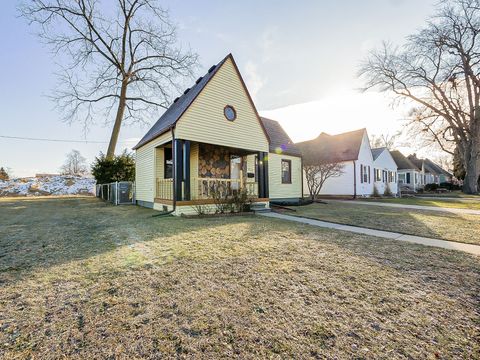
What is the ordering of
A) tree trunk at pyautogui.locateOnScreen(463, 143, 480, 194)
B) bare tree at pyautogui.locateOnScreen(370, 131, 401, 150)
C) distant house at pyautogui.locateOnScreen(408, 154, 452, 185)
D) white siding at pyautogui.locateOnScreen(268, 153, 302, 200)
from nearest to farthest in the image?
1. white siding at pyautogui.locateOnScreen(268, 153, 302, 200)
2. tree trunk at pyautogui.locateOnScreen(463, 143, 480, 194)
3. distant house at pyautogui.locateOnScreen(408, 154, 452, 185)
4. bare tree at pyautogui.locateOnScreen(370, 131, 401, 150)

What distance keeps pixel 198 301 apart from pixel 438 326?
227 cm

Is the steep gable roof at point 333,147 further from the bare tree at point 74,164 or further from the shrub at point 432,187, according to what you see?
the bare tree at point 74,164

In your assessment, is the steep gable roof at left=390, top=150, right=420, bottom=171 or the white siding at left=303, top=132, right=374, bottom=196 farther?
the steep gable roof at left=390, top=150, right=420, bottom=171

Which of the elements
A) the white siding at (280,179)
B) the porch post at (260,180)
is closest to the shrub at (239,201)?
the porch post at (260,180)

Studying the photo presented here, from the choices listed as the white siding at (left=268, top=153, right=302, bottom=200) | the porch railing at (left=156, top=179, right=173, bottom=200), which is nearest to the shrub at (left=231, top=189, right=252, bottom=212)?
the porch railing at (left=156, top=179, right=173, bottom=200)

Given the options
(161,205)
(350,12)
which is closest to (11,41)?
(161,205)

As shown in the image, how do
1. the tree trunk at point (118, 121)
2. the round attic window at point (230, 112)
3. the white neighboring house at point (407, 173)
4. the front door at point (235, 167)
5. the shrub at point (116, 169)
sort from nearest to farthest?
the round attic window at point (230, 112) → the front door at point (235, 167) → the shrub at point (116, 169) → the tree trunk at point (118, 121) → the white neighboring house at point (407, 173)

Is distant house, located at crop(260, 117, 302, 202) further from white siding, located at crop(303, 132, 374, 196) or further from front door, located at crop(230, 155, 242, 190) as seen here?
white siding, located at crop(303, 132, 374, 196)

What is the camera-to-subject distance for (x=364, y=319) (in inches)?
82.2

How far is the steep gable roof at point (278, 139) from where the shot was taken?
583 inches

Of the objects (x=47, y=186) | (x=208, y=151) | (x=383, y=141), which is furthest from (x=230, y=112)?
(x=383, y=141)

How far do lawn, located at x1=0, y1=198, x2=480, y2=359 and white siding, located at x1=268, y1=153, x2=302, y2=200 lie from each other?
999cm

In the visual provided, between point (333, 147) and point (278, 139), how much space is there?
9.85m

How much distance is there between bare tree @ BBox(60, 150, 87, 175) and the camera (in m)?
58.2
